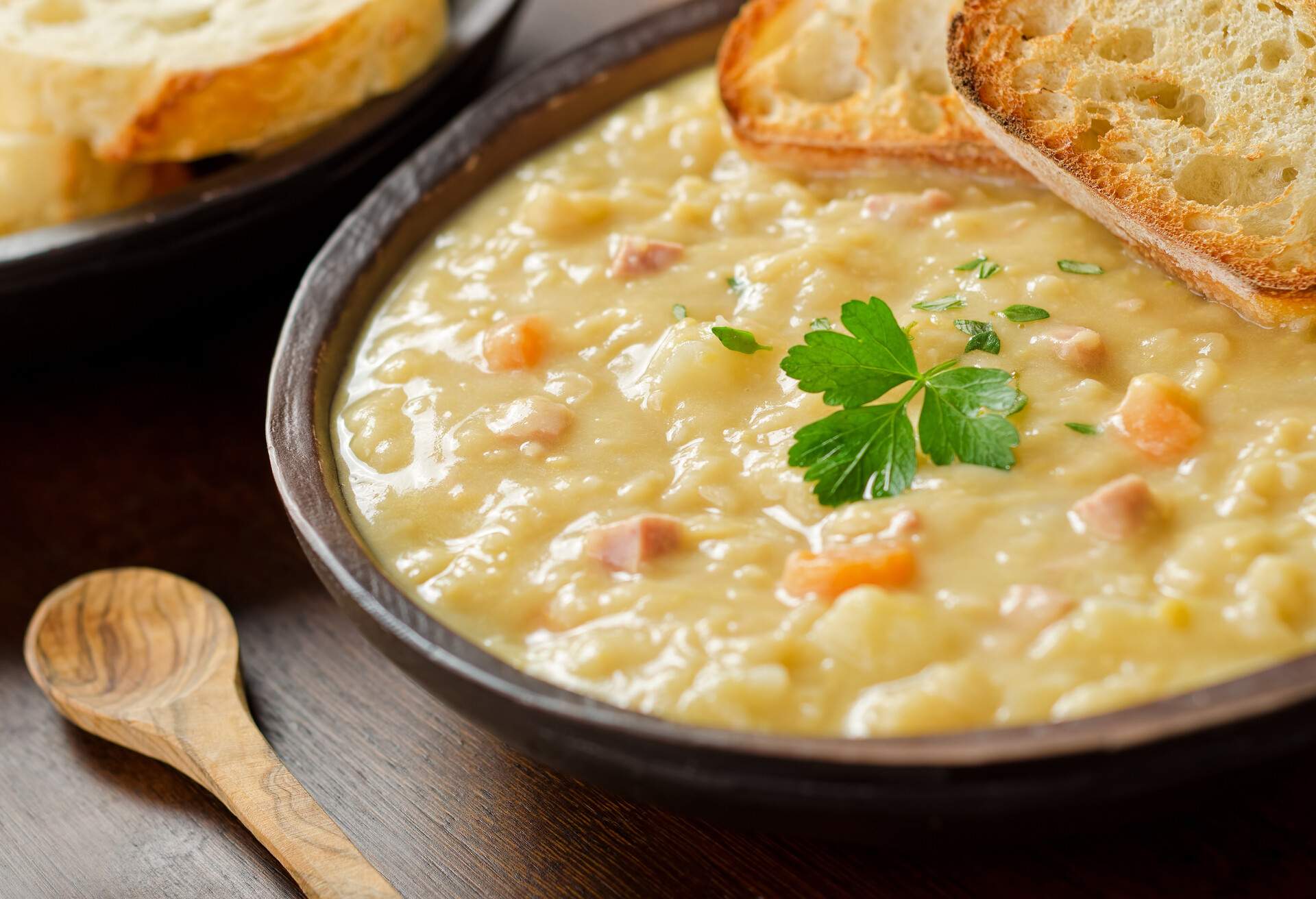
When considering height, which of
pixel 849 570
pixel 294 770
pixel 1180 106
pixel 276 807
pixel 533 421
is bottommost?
A: pixel 294 770

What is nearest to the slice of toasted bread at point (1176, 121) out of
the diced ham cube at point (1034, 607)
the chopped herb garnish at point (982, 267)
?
the chopped herb garnish at point (982, 267)

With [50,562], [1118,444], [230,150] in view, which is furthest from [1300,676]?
[230,150]

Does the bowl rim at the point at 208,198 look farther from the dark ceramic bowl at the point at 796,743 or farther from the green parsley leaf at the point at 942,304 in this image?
the green parsley leaf at the point at 942,304

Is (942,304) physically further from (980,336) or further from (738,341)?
(738,341)

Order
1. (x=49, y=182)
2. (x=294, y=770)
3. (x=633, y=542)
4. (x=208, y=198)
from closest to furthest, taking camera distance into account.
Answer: (x=633, y=542)
(x=294, y=770)
(x=208, y=198)
(x=49, y=182)

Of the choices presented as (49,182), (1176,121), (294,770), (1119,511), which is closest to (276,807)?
(294,770)

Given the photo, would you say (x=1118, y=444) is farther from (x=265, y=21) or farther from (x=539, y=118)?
(x=265, y=21)

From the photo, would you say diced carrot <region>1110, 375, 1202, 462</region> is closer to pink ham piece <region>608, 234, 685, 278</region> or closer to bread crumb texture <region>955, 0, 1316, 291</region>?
bread crumb texture <region>955, 0, 1316, 291</region>
